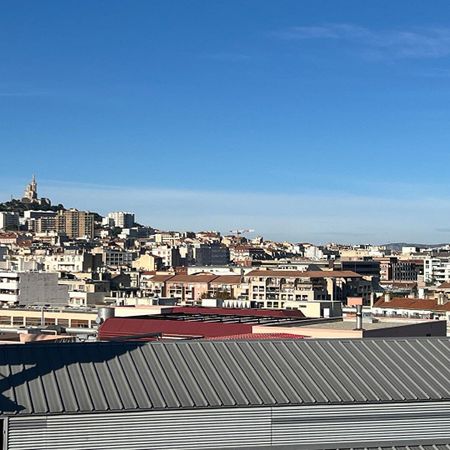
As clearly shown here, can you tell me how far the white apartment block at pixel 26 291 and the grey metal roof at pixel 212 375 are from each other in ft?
264

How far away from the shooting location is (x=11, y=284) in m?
101

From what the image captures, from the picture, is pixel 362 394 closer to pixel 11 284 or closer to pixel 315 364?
pixel 315 364

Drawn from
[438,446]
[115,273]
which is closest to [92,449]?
[438,446]

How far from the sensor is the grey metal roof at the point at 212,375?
18.5 meters

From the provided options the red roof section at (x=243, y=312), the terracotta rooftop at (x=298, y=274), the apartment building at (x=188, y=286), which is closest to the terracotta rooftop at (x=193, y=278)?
the apartment building at (x=188, y=286)

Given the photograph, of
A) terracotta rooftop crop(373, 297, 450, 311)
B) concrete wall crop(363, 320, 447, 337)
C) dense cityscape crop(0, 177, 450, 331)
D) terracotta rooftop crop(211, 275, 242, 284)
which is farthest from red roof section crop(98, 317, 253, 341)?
terracotta rooftop crop(211, 275, 242, 284)

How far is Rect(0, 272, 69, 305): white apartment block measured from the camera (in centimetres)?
10044

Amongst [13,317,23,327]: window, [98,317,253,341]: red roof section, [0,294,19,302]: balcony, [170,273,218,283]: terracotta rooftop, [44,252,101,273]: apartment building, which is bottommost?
[13,317,23,327]: window

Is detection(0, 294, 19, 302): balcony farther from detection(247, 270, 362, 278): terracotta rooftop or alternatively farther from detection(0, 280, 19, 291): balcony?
detection(247, 270, 362, 278): terracotta rooftop

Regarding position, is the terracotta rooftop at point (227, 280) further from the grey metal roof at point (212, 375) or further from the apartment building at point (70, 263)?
the grey metal roof at point (212, 375)

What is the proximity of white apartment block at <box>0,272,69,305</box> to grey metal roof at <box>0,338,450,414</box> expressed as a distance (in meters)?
80.4

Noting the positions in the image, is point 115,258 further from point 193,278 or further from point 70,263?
point 193,278

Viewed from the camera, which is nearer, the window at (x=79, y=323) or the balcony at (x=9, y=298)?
the window at (x=79, y=323)

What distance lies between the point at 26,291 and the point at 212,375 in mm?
83567
